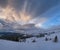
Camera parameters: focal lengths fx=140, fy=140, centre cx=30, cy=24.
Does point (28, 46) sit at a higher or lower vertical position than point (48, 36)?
lower

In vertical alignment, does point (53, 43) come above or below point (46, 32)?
below

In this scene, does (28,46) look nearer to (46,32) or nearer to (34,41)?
(34,41)

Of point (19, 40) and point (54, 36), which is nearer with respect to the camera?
point (19, 40)

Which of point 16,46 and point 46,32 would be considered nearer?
point 16,46

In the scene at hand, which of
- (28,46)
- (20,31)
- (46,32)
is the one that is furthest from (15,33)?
(46,32)

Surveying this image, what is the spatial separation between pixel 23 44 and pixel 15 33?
0.65 m

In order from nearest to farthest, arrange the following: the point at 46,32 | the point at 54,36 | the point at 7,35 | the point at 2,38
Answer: the point at 7,35 → the point at 2,38 → the point at 46,32 → the point at 54,36

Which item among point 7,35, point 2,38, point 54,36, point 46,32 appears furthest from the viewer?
point 54,36

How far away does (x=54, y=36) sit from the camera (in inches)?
283

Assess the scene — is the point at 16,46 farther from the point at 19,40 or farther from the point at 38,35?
the point at 38,35

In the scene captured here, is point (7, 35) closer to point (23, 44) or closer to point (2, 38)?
point (2, 38)

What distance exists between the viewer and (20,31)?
6219 millimetres

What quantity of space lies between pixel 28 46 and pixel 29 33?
0.59 metres

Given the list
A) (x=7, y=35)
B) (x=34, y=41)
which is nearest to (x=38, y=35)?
(x=34, y=41)
